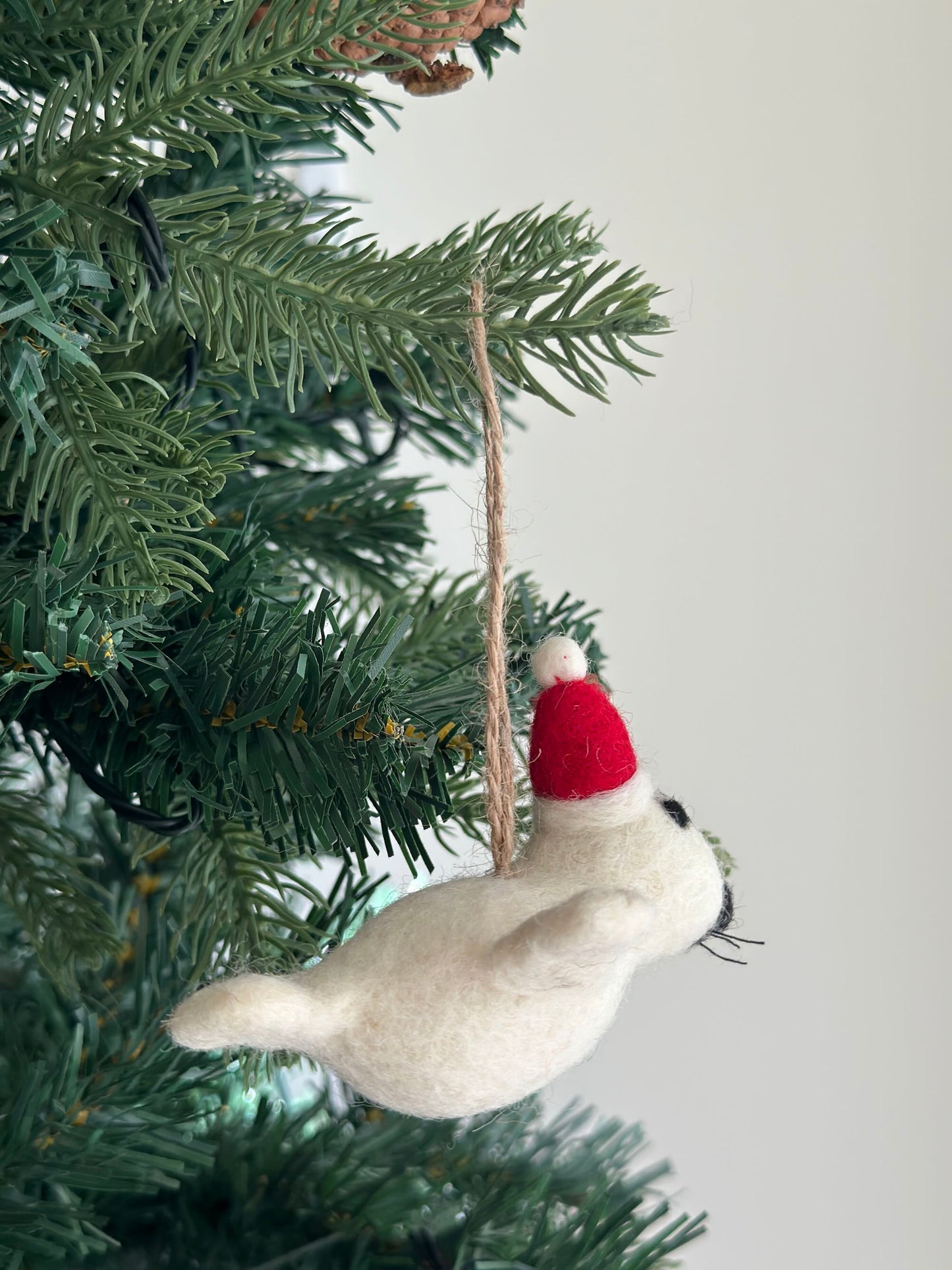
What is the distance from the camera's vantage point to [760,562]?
2.06ft

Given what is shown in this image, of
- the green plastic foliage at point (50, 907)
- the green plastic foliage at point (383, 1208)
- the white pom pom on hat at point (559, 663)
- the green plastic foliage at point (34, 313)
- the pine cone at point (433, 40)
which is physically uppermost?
the pine cone at point (433, 40)

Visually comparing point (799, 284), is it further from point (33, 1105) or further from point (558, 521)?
point (33, 1105)

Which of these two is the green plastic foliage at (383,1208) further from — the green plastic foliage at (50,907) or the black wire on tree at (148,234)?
the black wire on tree at (148,234)

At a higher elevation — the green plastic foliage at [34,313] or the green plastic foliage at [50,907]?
the green plastic foliage at [34,313]

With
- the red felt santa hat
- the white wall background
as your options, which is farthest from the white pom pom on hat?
the white wall background

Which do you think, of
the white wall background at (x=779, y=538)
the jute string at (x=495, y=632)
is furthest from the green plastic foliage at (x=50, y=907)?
the white wall background at (x=779, y=538)

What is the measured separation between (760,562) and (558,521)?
12cm

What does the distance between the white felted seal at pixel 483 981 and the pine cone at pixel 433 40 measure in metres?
0.12

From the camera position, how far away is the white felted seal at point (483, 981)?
0.18 metres

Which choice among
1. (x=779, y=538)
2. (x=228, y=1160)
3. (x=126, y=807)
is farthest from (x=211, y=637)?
(x=779, y=538)

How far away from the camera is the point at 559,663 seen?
0.20 metres

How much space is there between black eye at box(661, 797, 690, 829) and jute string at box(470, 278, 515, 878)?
28 mm

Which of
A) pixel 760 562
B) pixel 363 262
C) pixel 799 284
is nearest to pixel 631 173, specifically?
pixel 799 284

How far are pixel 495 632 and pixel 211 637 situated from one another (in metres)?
0.05
